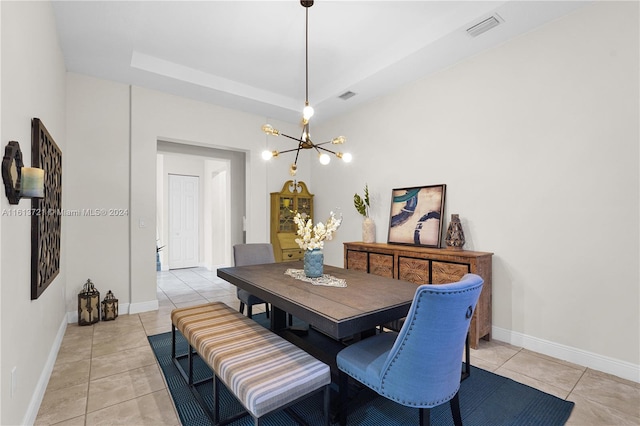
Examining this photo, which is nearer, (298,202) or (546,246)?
(546,246)

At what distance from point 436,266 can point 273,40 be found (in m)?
2.99

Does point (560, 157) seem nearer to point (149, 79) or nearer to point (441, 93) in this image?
point (441, 93)

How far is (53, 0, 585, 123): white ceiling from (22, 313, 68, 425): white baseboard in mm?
2926

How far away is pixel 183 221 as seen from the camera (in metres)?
7.44

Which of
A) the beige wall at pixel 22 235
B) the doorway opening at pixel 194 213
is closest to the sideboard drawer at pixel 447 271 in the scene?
the beige wall at pixel 22 235

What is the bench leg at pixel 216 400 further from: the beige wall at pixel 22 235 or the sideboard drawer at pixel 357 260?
the sideboard drawer at pixel 357 260

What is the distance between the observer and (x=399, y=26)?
3.11 metres

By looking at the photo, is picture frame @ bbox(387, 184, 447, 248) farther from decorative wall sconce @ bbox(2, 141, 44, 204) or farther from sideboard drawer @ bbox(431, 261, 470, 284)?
decorative wall sconce @ bbox(2, 141, 44, 204)

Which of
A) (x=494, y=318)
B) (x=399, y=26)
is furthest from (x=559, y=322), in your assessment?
(x=399, y=26)

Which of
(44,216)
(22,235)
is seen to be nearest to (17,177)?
(22,235)

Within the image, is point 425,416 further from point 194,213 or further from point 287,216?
point 194,213

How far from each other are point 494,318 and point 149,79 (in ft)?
16.0

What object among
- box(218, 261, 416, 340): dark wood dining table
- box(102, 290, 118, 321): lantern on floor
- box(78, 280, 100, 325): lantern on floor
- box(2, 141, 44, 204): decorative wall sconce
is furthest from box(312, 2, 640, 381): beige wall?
box(78, 280, 100, 325): lantern on floor

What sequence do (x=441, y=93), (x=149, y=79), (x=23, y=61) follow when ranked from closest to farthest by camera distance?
1. (x=23, y=61)
2. (x=441, y=93)
3. (x=149, y=79)
